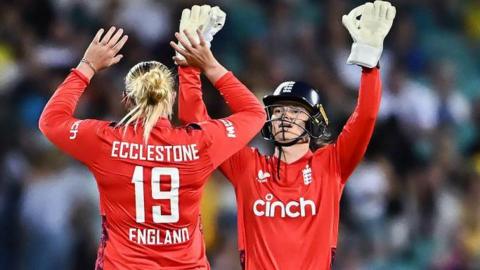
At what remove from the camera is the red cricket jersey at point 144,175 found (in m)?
5.39

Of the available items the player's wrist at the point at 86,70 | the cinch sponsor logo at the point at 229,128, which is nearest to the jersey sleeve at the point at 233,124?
the cinch sponsor logo at the point at 229,128

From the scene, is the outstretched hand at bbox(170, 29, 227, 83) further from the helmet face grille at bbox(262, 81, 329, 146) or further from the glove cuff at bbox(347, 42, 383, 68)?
the glove cuff at bbox(347, 42, 383, 68)

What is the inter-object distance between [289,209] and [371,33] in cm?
95

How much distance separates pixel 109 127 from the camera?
17.8 ft

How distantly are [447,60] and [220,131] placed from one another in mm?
6429

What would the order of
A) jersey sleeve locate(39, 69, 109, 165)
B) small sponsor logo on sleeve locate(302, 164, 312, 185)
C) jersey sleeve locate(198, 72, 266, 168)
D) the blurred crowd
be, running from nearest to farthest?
jersey sleeve locate(39, 69, 109, 165) < jersey sleeve locate(198, 72, 266, 168) < small sponsor logo on sleeve locate(302, 164, 312, 185) < the blurred crowd

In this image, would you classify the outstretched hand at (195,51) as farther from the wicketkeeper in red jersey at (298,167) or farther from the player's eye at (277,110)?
the player's eye at (277,110)

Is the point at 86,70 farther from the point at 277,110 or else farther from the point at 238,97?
the point at 277,110

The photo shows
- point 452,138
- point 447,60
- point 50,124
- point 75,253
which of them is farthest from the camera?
point 447,60

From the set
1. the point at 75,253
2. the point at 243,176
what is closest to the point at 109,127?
the point at 243,176

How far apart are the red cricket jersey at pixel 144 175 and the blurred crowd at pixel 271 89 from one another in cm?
379

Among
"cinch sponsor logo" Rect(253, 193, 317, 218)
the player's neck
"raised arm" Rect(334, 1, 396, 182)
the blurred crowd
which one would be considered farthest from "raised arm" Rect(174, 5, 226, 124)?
the blurred crowd

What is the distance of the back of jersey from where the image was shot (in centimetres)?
539

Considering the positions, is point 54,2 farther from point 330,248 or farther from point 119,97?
point 330,248
